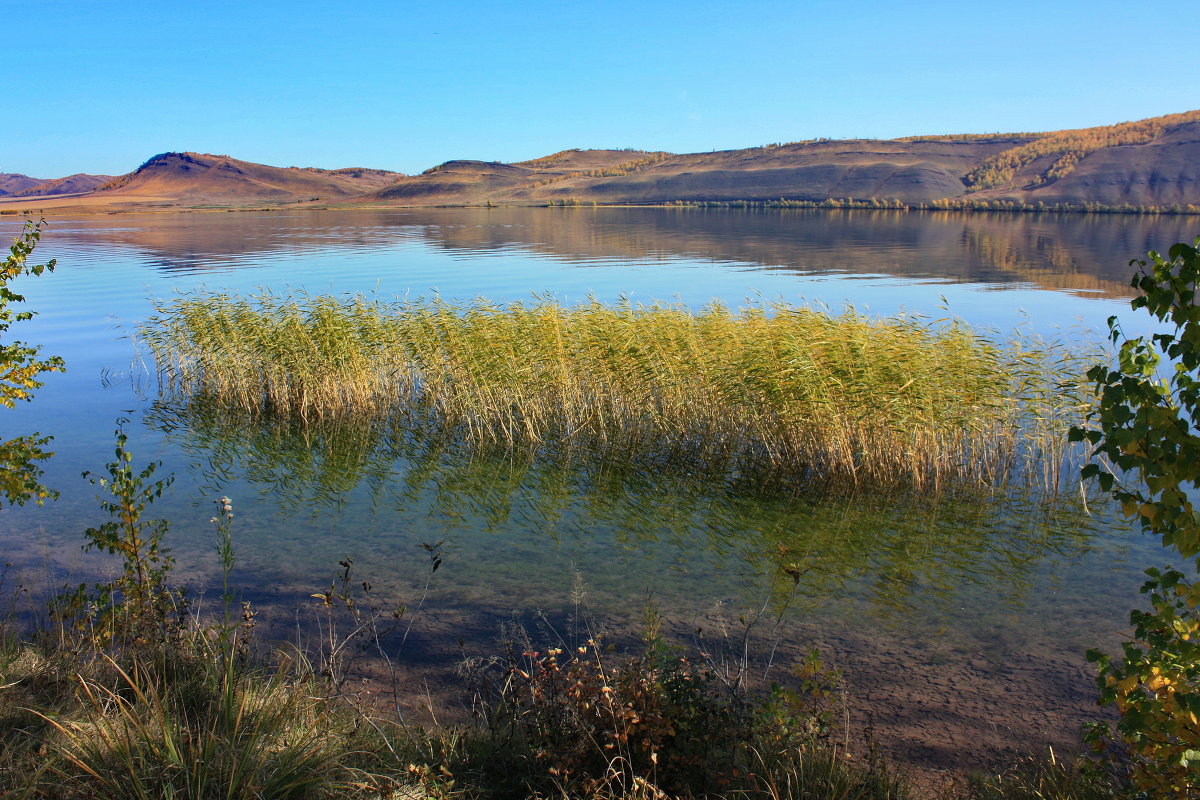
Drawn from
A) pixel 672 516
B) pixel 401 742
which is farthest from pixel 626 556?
pixel 401 742

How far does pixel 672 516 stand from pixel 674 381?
349cm

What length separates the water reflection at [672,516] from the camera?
10.8 meters

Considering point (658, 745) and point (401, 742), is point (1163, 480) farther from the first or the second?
point (401, 742)

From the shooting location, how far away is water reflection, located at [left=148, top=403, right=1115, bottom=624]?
35.6 ft

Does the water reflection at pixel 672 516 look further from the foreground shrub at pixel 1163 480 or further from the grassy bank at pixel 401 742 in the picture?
the foreground shrub at pixel 1163 480

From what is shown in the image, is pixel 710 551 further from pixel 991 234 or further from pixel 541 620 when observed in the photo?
pixel 991 234

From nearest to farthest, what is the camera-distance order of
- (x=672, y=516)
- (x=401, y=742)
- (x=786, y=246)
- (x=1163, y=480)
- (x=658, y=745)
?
(x=1163, y=480)
(x=658, y=745)
(x=401, y=742)
(x=672, y=516)
(x=786, y=246)

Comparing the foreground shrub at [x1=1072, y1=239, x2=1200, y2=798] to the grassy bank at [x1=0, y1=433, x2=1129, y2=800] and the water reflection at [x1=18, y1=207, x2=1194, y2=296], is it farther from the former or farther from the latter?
the water reflection at [x1=18, y1=207, x2=1194, y2=296]

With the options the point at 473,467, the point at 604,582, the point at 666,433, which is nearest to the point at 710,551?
the point at 604,582

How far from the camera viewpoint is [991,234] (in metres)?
82.9

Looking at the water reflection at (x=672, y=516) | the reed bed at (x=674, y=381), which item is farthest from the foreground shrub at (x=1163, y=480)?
the reed bed at (x=674, y=381)

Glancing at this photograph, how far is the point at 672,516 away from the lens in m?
13.0

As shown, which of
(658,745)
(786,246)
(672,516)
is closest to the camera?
(658,745)

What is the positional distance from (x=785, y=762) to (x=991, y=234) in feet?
291
